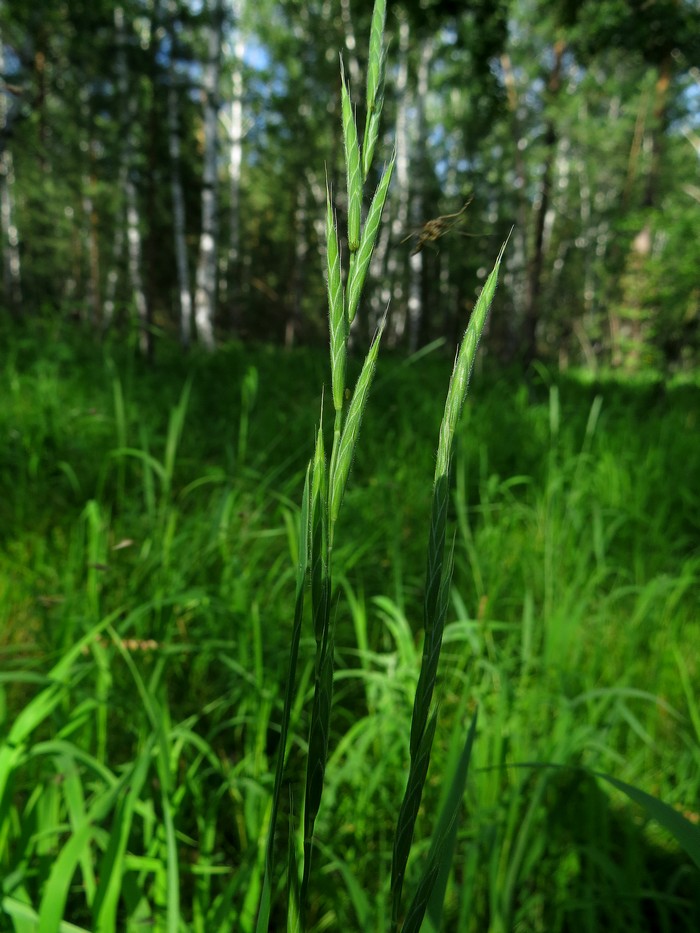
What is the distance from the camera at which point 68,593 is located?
4.28ft

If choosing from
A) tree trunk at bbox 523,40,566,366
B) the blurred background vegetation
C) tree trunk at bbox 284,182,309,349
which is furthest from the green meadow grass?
tree trunk at bbox 284,182,309,349

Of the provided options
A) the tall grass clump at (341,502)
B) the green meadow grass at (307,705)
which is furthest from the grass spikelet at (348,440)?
the green meadow grass at (307,705)

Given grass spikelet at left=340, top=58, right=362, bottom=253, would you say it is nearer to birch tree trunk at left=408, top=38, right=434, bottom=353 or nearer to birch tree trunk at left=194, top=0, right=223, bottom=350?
birch tree trunk at left=194, top=0, right=223, bottom=350

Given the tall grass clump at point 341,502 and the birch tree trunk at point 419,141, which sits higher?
the birch tree trunk at point 419,141

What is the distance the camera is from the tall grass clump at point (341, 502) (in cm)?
21

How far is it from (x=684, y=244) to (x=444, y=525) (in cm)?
660

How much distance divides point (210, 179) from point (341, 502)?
9.79 m

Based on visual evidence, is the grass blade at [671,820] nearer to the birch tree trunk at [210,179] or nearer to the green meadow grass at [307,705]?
the green meadow grass at [307,705]

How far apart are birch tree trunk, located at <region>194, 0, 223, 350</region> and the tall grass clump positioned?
8182mm

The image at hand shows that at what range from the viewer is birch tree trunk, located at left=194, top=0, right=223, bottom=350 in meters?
8.12

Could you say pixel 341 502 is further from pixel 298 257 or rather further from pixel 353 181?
pixel 298 257

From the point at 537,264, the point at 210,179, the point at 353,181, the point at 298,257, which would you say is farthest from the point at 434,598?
the point at 298,257

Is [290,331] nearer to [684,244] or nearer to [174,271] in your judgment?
[174,271]

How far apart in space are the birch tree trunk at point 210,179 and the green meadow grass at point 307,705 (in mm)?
6503
